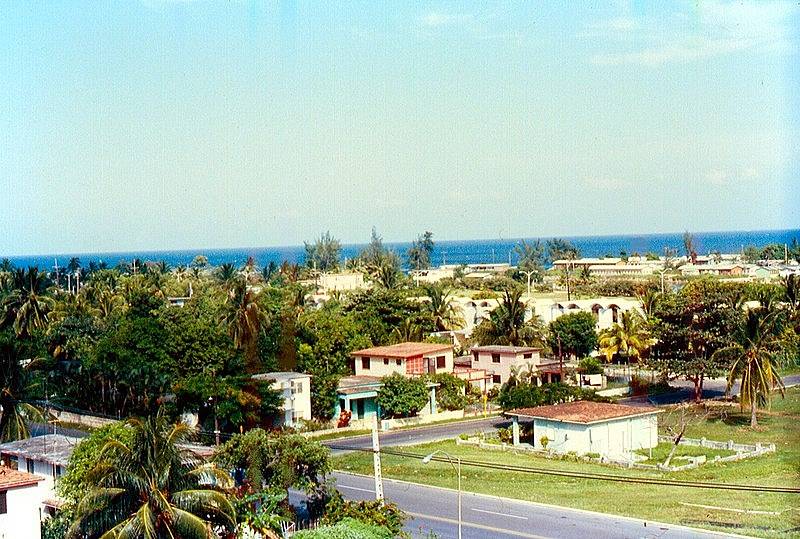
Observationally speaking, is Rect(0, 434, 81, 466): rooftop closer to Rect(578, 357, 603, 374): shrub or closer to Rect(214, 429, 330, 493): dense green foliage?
Rect(214, 429, 330, 493): dense green foliage

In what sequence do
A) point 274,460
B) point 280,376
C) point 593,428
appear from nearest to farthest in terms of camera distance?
point 274,460 < point 593,428 < point 280,376

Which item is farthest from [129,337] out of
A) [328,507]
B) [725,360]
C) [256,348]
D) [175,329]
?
[725,360]

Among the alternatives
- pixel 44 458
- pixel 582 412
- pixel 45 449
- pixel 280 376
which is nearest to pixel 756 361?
pixel 582 412

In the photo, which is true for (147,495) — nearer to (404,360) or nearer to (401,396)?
(401,396)

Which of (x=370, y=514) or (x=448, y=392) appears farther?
(x=448, y=392)

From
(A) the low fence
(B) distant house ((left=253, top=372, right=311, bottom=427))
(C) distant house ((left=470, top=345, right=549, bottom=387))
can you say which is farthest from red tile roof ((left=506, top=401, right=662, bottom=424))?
(C) distant house ((left=470, top=345, right=549, bottom=387))

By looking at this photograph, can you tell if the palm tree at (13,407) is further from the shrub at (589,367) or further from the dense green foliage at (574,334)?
the dense green foliage at (574,334)

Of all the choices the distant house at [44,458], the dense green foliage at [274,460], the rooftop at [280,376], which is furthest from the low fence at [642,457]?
the distant house at [44,458]

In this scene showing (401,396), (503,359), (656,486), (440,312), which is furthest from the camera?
(440,312)
